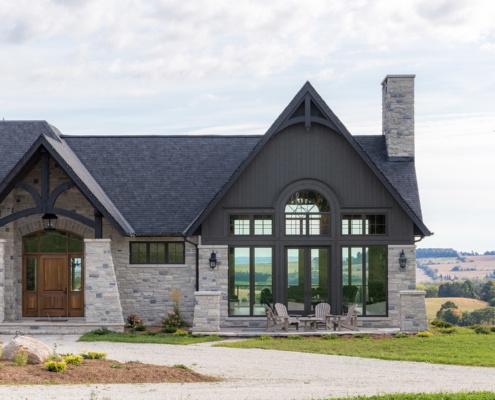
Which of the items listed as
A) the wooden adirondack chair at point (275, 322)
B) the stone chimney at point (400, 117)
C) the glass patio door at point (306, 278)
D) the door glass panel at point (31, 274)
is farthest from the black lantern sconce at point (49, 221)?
the stone chimney at point (400, 117)

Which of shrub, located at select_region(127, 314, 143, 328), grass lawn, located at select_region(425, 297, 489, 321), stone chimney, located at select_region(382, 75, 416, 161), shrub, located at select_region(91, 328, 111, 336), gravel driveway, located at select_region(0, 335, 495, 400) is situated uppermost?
stone chimney, located at select_region(382, 75, 416, 161)

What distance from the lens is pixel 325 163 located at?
2669 centimetres

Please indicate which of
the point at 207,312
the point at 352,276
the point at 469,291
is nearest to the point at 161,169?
the point at 207,312

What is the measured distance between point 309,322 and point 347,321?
1198mm

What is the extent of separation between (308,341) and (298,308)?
11.2ft

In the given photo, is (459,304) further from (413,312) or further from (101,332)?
(101,332)

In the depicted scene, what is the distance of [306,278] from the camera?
87.2 ft

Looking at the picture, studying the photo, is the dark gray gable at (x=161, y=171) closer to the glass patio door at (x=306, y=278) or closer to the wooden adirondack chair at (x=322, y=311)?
the glass patio door at (x=306, y=278)

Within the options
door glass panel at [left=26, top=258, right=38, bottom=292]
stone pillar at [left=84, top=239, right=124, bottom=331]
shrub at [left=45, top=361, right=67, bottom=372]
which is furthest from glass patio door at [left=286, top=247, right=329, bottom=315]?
shrub at [left=45, top=361, right=67, bottom=372]

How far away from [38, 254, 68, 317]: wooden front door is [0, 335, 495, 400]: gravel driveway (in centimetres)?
528

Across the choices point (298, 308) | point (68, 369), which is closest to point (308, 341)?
point (298, 308)

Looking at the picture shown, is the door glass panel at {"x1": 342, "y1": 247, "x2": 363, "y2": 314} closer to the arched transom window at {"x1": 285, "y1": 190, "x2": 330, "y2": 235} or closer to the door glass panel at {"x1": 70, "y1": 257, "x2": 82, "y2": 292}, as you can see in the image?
the arched transom window at {"x1": 285, "y1": 190, "x2": 330, "y2": 235}

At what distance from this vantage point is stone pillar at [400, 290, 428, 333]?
84.0ft

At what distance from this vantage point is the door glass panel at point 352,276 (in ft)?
87.5
